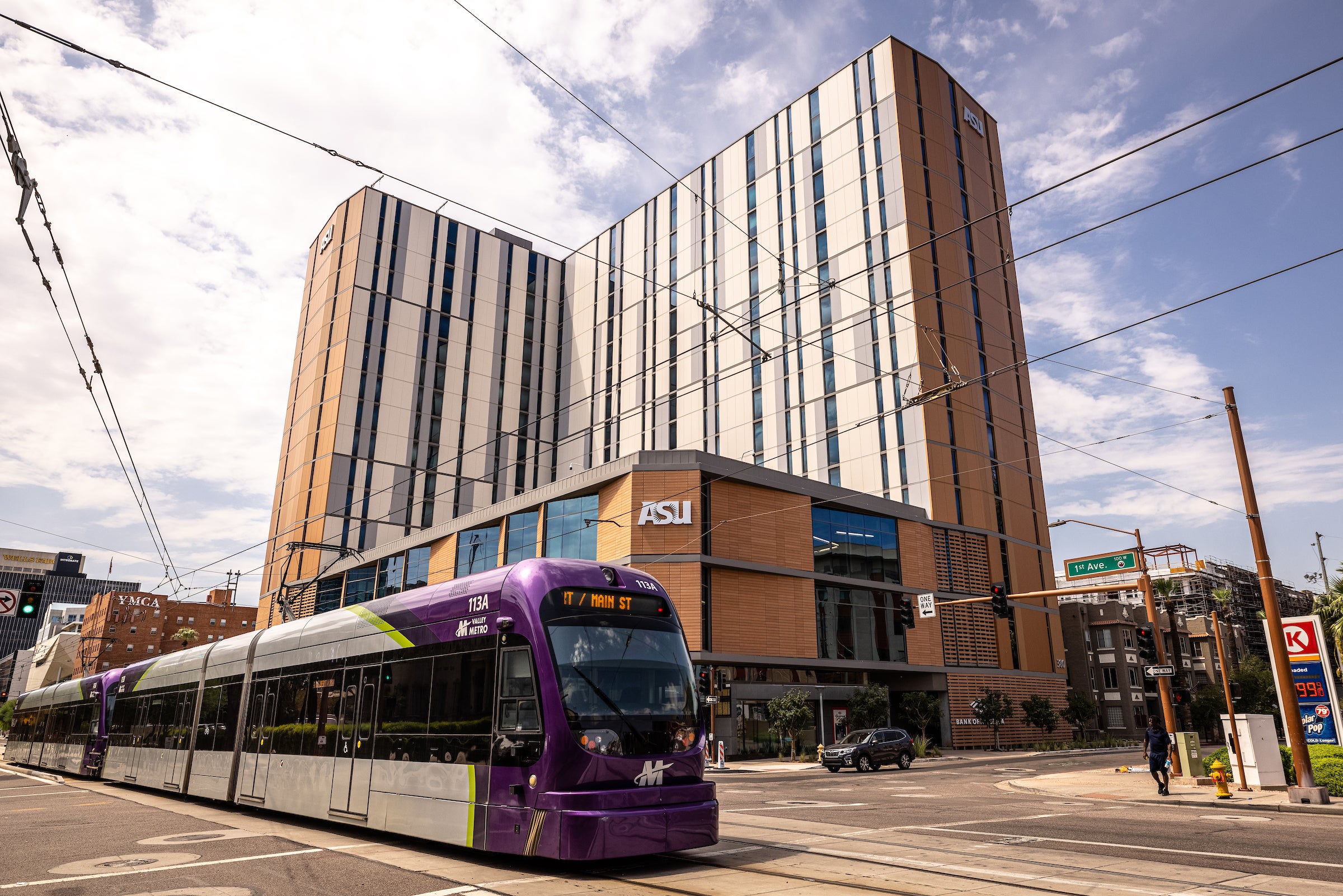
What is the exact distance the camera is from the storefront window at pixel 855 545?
4675 centimetres

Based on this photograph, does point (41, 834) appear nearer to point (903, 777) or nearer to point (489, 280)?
point (903, 777)

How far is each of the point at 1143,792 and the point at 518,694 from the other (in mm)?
18061

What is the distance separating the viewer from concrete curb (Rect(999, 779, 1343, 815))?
593 inches

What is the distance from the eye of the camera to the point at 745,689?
4128 cm

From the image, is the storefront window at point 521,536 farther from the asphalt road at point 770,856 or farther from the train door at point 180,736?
the asphalt road at point 770,856

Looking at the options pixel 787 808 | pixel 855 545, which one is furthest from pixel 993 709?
pixel 787 808

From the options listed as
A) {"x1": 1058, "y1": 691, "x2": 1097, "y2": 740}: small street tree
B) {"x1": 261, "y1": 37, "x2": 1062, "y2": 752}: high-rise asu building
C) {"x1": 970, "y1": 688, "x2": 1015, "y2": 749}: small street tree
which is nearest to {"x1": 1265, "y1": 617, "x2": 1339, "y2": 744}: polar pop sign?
{"x1": 261, "y1": 37, "x2": 1062, "y2": 752}: high-rise asu building

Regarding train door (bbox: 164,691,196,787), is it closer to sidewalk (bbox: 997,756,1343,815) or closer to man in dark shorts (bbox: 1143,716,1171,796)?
sidewalk (bbox: 997,756,1343,815)

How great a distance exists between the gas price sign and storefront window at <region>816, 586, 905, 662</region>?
91.1 feet

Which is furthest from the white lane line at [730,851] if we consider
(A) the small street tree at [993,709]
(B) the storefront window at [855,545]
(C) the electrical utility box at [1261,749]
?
(A) the small street tree at [993,709]

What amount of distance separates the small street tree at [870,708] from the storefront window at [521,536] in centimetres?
1935

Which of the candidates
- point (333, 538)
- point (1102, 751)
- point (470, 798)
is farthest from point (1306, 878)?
point (333, 538)

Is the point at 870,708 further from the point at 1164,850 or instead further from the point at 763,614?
the point at 1164,850

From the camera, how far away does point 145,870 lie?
30.1 feet
